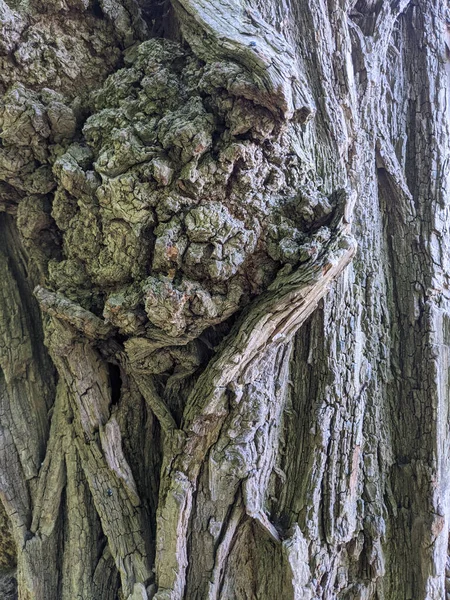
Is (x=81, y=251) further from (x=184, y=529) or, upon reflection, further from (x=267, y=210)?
(x=184, y=529)

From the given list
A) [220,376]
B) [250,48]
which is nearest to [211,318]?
[220,376]

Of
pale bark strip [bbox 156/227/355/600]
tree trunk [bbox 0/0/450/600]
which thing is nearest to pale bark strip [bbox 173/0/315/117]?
tree trunk [bbox 0/0/450/600]

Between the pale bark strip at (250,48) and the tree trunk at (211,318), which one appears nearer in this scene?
the pale bark strip at (250,48)

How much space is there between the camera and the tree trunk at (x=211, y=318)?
1.87m

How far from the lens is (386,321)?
8.05 feet

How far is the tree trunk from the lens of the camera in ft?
6.13

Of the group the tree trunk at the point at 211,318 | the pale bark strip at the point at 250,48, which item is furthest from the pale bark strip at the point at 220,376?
the pale bark strip at the point at 250,48

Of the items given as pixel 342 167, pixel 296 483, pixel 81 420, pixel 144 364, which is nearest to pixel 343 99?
pixel 342 167

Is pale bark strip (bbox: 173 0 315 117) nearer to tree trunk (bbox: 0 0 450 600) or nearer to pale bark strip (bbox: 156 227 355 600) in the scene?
Answer: tree trunk (bbox: 0 0 450 600)

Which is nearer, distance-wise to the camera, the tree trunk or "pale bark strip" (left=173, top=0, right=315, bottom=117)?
"pale bark strip" (left=173, top=0, right=315, bottom=117)

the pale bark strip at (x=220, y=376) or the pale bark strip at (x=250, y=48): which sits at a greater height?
the pale bark strip at (x=250, y=48)

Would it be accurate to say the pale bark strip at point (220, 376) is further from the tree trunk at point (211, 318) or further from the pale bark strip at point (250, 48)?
the pale bark strip at point (250, 48)

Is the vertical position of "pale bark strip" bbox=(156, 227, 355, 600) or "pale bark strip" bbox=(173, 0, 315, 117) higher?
"pale bark strip" bbox=(173, 0, 315, 117)

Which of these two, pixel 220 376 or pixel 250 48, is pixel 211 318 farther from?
pixel 250 48
